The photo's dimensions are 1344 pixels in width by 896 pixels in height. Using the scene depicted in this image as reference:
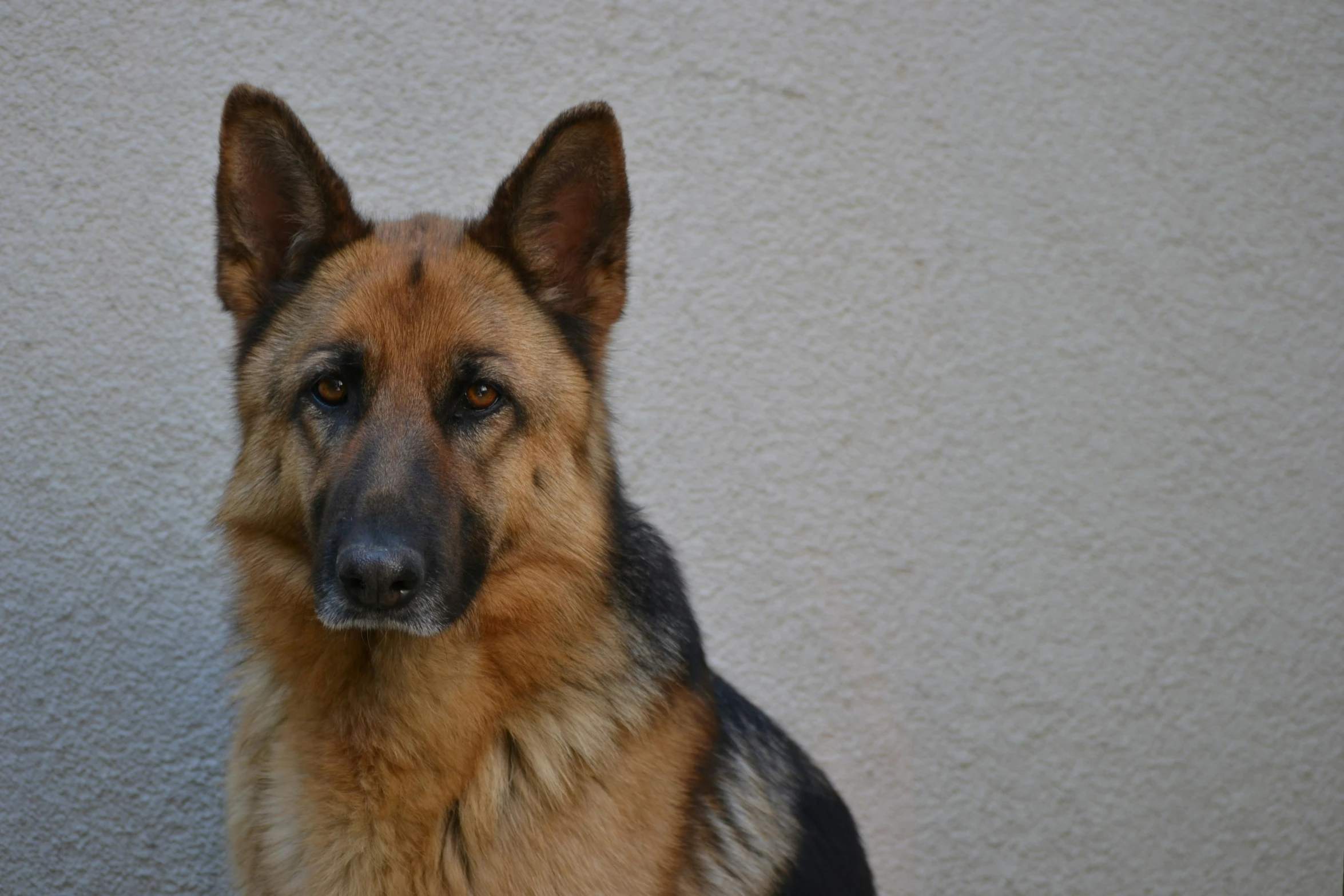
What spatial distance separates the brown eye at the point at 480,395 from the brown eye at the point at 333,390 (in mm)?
251

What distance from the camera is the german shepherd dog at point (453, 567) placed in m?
2.25

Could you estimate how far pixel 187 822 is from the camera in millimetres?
3496

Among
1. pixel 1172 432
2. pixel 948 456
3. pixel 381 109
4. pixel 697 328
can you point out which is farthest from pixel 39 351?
pixel 1172 432

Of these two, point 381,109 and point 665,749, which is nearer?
point 665,749

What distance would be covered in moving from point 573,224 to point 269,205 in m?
0.68

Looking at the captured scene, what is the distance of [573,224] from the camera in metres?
2.51

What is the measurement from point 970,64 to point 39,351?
3.20 metres

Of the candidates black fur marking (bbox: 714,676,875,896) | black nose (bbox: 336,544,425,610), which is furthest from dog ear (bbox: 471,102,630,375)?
black fur marking (bbox: 714,676,875,896)

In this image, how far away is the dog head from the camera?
222 centimetres

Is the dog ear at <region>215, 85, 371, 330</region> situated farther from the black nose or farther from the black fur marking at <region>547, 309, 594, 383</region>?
the black nose

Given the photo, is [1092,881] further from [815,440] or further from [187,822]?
[187,822]

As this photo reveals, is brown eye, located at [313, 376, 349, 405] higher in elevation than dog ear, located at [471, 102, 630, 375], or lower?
lower

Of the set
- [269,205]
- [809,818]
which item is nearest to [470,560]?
[269,205]

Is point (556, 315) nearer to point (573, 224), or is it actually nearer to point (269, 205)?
point (573, 224)
